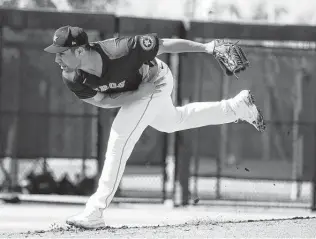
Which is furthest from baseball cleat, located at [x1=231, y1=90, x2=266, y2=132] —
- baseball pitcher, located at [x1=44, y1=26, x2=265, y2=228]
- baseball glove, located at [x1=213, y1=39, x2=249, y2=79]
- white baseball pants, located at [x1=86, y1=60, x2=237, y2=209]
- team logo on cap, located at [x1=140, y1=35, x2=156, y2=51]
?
team logo on cap, located at [x1=140, y1=35, x2=156, y2=51]

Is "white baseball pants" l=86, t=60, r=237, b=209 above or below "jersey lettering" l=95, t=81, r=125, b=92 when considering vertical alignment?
below

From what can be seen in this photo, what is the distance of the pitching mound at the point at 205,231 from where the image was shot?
4926 mm

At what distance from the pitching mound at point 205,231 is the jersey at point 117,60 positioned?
1.11 meters

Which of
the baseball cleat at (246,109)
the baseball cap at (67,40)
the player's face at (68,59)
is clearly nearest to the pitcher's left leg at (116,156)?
the player's face at (68,59)

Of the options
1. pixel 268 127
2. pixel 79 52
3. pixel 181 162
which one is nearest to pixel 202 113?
pixel 79 52

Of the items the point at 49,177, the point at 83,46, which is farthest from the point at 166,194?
the point at 83,46

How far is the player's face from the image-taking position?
484cm

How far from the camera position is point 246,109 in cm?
581

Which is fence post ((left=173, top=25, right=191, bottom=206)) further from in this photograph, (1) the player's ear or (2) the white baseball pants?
(1) the player's ear

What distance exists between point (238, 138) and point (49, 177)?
2.41m

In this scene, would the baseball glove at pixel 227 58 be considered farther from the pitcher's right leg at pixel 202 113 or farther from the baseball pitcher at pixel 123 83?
the pitcher's right leg at pixel 202 113

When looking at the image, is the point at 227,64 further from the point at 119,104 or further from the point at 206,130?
the point at 206,130

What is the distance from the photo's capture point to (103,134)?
7.92 meters

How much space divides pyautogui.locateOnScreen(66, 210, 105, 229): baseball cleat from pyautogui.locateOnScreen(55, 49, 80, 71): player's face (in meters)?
1.15
